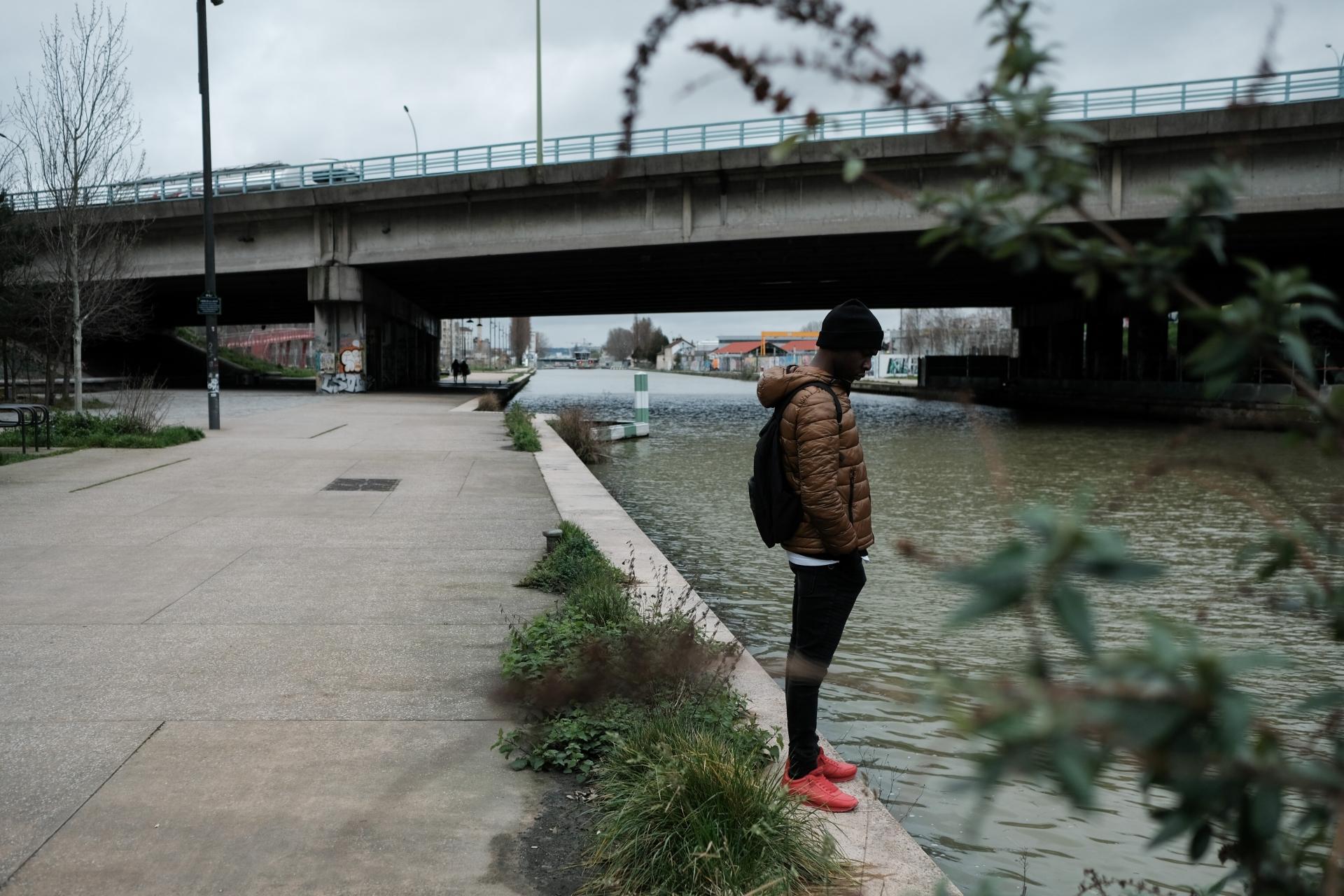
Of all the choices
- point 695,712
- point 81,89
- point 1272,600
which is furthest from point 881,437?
point 1272,600

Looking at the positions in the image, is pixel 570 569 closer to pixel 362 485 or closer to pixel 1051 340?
pixel 362 485

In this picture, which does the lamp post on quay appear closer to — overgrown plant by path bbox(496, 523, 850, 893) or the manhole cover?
the manhole cover

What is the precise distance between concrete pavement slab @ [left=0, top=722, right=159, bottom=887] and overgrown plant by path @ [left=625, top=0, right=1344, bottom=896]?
3.35m

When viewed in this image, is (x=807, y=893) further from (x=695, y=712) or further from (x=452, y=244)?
(x=452, y=244)

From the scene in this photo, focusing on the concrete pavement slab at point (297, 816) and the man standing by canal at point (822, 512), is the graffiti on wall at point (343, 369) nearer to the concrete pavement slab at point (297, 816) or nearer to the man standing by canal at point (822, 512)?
the concrete pavement slab at point (297, 816)

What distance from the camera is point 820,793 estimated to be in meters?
3.95

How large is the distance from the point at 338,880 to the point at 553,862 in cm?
66

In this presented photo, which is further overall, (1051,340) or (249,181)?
(1051,340)

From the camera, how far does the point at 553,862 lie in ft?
11.4

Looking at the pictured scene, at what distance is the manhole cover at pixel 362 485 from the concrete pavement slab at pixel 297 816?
8.39 metres

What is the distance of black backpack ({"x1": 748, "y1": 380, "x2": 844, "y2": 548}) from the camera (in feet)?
13.5

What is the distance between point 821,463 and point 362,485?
10.2 meters

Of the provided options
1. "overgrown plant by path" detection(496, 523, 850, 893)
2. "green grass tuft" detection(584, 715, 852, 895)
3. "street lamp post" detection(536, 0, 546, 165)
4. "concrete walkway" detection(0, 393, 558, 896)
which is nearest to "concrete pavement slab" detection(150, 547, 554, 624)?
"concrete walkway" detection(0, 393, 558, 896)

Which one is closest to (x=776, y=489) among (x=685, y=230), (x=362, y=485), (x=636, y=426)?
(x=362, y=485)
